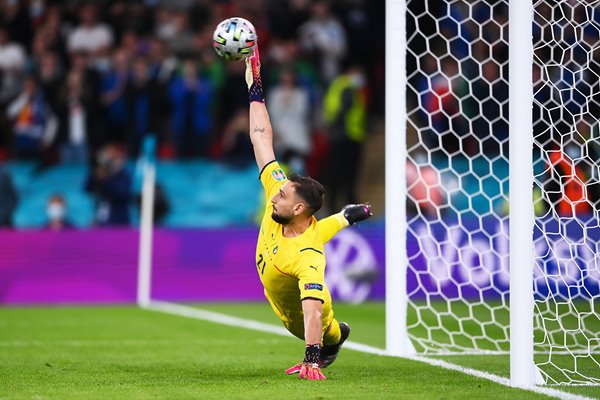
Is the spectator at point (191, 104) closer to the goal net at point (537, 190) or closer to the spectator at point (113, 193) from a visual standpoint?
the spectator at point (113, 193)

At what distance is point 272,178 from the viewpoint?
7758mm

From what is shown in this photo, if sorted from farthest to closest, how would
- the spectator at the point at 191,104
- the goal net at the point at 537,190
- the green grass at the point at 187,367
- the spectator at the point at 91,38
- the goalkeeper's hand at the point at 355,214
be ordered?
the spectator at the point at 91,38
the spectator at the point at 191,104
the goal net at the point at 537,190
the goalkeeper's hand at the point at 355,214
the green grass at the point at 187,367

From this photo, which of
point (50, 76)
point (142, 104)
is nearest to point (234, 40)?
point (142, 104)

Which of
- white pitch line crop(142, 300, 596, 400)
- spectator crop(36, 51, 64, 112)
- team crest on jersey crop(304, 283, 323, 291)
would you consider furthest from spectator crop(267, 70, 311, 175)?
team crest on jersey crop(304, 283, 323, 291)

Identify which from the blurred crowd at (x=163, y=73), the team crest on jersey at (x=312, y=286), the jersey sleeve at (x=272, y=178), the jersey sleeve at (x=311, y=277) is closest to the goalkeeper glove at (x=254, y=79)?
the jersey sleeve at (x=272, y=178)

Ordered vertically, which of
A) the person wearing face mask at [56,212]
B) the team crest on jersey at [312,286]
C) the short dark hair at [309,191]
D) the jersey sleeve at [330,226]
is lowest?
the team crest on jersey at [312,286]

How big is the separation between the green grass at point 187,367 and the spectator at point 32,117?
6.83 m

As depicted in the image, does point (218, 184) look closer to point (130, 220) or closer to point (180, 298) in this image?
point (130, 220)

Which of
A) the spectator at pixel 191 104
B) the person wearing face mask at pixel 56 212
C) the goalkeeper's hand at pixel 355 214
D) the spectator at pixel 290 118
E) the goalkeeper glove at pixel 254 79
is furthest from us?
the spectator at pixel 191 104

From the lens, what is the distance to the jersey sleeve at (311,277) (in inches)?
285

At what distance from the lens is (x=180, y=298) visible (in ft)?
56.0

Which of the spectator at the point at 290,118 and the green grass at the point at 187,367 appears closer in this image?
the green grass at the point at 187,367

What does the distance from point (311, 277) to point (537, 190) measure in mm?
4937

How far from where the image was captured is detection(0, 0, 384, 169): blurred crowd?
19484mm
